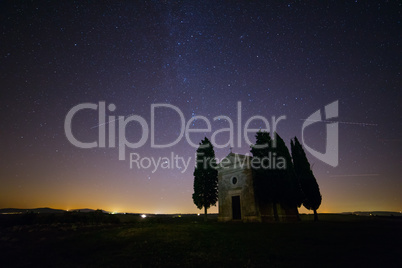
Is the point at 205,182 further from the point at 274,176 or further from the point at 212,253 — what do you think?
the point at 212,253

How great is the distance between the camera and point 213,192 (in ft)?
107

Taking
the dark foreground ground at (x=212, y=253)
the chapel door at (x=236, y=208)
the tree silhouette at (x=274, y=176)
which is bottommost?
the chapel door at (x=236, y=208)

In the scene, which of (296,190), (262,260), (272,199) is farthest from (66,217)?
(296,190)

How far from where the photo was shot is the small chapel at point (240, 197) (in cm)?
2538

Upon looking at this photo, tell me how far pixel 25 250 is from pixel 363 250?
1866 centimetres

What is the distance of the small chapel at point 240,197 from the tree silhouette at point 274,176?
0.91 m

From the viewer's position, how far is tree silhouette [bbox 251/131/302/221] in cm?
2470

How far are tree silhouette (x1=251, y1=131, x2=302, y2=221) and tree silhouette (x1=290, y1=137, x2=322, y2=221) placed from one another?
2.69 feet

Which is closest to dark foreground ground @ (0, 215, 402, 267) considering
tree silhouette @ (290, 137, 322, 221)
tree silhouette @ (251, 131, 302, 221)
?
tree silhouette @ (251, 131, 302, 221)

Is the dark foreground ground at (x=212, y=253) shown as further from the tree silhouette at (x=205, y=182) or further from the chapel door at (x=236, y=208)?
the tree silhouette at (x=205, y=182)

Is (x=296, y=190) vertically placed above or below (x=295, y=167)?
below

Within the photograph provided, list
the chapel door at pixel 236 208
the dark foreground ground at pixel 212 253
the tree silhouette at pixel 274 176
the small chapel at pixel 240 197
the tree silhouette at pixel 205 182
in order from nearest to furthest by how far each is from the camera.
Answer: the dark foreground ground at pixel 212 253
the tree silhouette at pixel 274 176
the small chapel at pixel 240 197
the chapel door at pixel 236 208
the tree silhouette at pixel 205 182

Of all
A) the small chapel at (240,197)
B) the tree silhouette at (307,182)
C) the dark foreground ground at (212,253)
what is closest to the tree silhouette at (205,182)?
the small chapel at (240,197)

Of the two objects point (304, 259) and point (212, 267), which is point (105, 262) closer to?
point (212, 267)
